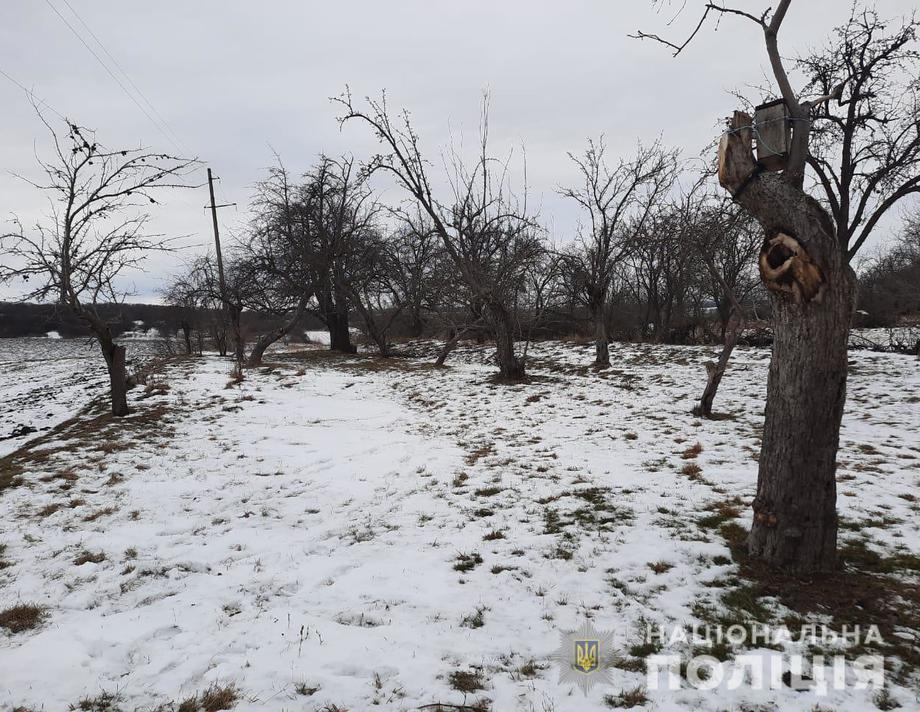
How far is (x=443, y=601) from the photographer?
3344 millimetres

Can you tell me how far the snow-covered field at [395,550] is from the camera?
260 cm

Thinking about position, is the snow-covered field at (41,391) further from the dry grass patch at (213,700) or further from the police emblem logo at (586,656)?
the police emblem logo at (586,656)

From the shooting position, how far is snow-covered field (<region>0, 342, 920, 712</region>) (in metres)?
2.60

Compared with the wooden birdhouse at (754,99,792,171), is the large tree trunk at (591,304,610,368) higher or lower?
lower

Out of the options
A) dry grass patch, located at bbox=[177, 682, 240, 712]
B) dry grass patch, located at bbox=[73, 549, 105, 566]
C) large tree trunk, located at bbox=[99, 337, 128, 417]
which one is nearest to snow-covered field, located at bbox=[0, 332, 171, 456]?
large tree trunk, located at bbox=[99, 337, 128, 417]

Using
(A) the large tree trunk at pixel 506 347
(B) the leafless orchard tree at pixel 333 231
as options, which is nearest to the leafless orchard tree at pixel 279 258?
A: (B) the leafless orchard tree at pixel 333 231

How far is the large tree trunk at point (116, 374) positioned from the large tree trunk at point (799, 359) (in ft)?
33.5

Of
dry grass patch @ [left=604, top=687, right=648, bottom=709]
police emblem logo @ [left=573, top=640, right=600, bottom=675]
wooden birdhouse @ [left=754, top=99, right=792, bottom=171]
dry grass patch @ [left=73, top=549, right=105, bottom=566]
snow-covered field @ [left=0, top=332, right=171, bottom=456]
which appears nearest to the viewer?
dry grass patch @ [left=604, top=687, right=648, bottom=709]

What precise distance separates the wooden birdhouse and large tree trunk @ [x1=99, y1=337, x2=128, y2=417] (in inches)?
404

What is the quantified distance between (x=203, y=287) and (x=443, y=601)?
19.9 meters

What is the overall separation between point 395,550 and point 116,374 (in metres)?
7.84

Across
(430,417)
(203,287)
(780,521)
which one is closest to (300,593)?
(780,521)

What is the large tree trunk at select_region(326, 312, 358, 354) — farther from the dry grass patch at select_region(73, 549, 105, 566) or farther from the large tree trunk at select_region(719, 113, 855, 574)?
the large tree trunk at select_region(719, 113, 855, 574)

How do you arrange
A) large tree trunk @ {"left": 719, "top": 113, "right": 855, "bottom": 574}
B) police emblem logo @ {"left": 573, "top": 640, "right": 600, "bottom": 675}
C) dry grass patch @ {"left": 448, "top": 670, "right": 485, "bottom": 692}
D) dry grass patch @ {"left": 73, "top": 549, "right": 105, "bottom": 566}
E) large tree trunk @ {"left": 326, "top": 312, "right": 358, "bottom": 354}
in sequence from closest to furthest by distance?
dry grass patch @ {"left": 448, "top": 670, "right": 485, "bottom": 692} < police emblem logo @ {"left": 573, "top": 640, "right": 600, "bottom": 675} < large tree trunk @ {"left": 719, "top": 113, "right": 855, "bottom": 574} < dry grass patch @ {"left": 73, "top": 549, "right": 105, "bottom": 566} < large tree trunk @ {"left": 326, "top": 312, "right": 358, "bottom": 354}
